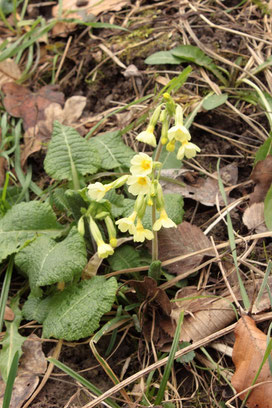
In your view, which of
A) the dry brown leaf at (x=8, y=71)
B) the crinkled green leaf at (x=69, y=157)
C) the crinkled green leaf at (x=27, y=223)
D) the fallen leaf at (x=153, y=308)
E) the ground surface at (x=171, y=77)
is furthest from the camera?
the dry brown leaf at (x=8, y=71)

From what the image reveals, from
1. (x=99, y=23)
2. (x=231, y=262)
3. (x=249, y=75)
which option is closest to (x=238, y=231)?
(x=231, y=262)

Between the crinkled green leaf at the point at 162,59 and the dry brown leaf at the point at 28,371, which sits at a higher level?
the crinkled green leaf at the point at 162,59

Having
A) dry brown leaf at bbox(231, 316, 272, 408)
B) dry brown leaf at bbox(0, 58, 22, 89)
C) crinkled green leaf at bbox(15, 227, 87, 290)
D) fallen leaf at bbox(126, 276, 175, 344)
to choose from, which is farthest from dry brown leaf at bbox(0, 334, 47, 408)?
dry brown leaf at bbox(0, 58, 22, 89)

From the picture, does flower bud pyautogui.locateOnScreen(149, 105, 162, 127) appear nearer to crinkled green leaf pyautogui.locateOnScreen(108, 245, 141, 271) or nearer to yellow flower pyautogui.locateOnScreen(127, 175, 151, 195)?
yellow flower pyautogui.locateOnScreen(127, 175, 151, 195)

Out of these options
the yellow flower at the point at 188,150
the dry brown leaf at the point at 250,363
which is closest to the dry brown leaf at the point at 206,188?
the yellow flower at the point at 188,150

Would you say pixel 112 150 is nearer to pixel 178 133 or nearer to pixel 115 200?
pixel 115 200

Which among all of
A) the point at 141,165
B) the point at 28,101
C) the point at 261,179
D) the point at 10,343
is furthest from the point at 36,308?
the point at 28,101

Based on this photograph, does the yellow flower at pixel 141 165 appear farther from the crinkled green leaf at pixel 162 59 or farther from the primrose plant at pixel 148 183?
the crinkled green leaf at pixel 162 59

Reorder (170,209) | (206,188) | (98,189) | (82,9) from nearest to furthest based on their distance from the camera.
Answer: (98,189), (170,209), (206,188), (82,9)
